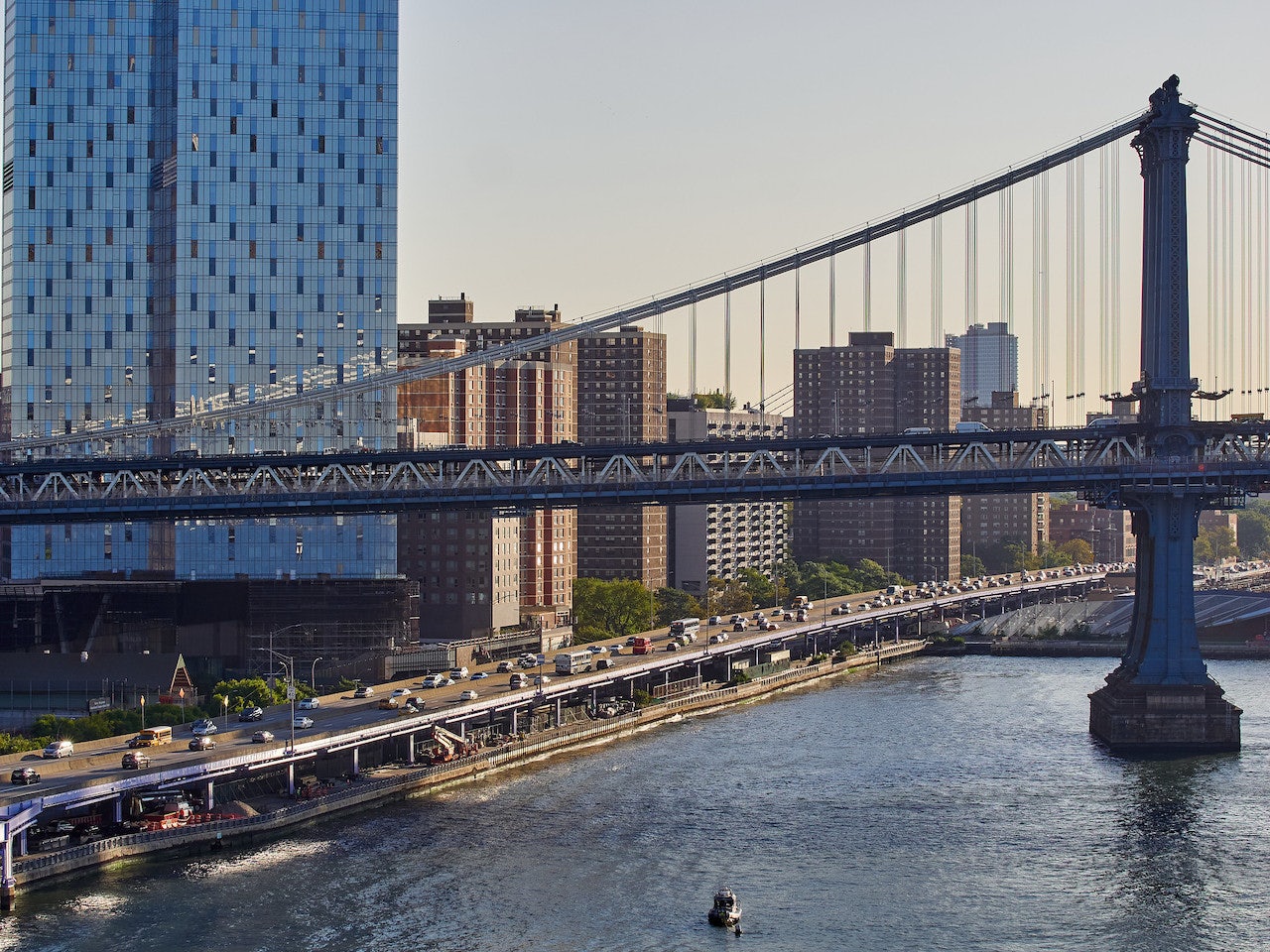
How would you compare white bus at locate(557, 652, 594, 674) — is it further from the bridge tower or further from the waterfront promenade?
the bridge tower

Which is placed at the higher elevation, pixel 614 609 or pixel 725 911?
pixel 614 609

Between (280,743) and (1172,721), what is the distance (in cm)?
4133

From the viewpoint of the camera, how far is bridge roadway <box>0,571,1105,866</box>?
243 ft

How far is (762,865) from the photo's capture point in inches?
2790

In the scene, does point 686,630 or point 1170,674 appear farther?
point 686,630

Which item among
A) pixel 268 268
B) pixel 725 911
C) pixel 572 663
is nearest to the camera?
pixel 725 911

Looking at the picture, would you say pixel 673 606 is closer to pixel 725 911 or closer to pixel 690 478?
pixel 690 478

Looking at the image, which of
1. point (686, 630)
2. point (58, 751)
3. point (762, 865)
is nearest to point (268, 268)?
point (686, 630)

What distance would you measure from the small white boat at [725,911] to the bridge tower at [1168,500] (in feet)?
124

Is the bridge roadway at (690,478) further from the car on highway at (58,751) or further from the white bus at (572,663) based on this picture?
the white bus at (572,663)

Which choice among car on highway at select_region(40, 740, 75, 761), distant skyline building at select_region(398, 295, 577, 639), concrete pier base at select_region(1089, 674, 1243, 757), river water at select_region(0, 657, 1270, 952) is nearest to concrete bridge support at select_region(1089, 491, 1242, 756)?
concrete pier base at select_region(1089, 674, 1243, 757)

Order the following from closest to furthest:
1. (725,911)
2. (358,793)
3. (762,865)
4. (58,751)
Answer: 1. (725,911)
2. (762,865)
3. (358,793)
4. (58,751)

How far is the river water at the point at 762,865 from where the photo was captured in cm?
6206

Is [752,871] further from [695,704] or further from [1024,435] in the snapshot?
[695,704]
